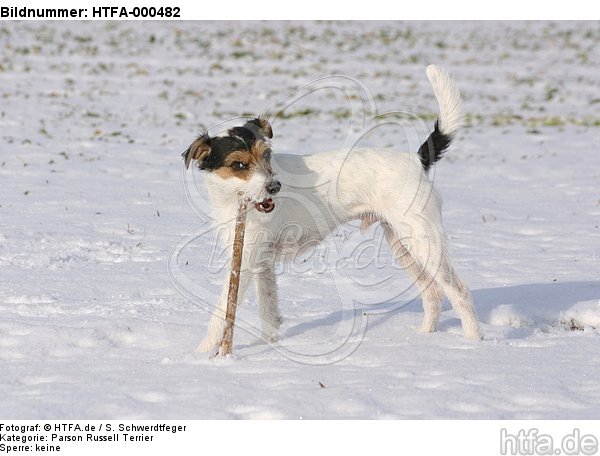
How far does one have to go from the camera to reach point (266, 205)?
17.1ft

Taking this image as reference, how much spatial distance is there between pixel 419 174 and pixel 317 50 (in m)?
21.9

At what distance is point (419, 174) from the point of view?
5.63m

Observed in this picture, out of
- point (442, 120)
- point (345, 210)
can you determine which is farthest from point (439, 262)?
point (442, 120)

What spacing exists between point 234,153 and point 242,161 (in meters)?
0.07

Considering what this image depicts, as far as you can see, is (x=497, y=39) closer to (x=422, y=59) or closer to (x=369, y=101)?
(x=422, y=59)

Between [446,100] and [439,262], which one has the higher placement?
[446,100]

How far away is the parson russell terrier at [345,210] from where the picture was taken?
537 cm

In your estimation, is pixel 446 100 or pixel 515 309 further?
pixel 515 309

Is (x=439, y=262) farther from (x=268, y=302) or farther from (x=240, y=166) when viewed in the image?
(x=240, y=166)

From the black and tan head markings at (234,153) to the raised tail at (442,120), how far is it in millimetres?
1213

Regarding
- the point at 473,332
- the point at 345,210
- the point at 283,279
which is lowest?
the point at 473,332

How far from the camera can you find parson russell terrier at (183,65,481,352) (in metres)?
5.37

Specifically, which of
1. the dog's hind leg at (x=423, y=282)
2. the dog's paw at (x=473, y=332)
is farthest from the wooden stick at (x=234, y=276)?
the dog's paw at (x=473, y=332)

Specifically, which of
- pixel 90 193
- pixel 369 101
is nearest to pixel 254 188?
pixel 90 193
